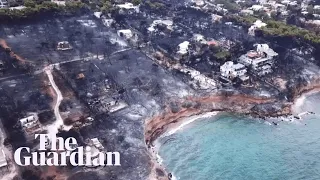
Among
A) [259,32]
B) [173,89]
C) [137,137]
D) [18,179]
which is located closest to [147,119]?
[137,137]

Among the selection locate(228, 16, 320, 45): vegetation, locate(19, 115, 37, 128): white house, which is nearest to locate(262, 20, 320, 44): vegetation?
locate(228, 16, 320, 45): vegetation

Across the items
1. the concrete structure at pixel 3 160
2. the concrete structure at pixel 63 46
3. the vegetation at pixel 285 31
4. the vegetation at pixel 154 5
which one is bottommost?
the concrete structure at pixel 63 46

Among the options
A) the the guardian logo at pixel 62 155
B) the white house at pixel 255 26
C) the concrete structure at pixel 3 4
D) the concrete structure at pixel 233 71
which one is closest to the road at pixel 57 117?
the the guardian logo at pixel 62 155

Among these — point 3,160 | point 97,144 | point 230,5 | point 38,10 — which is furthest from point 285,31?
point 3,160

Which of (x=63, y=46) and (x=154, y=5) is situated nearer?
(x=63, y=46)

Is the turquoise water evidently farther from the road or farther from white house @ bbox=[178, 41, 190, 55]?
white house @ bbox=[178, 41, 190, 55]

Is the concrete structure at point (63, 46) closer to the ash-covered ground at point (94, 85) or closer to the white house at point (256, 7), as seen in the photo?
the ash-covered ground at point (94, 85)

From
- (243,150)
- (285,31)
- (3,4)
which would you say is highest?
(285,31)

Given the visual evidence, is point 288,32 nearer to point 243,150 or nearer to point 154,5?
point 154,5
